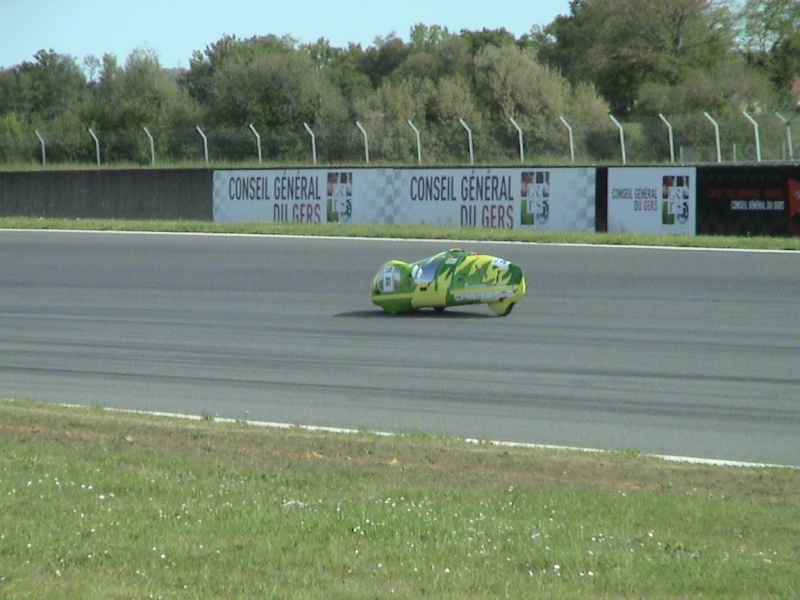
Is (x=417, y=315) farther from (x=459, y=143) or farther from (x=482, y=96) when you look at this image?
(x=482, y=96)

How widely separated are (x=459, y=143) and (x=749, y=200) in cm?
Answer: 1398

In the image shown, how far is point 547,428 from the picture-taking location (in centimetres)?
865

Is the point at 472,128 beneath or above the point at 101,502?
above

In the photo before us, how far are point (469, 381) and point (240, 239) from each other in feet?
53.7

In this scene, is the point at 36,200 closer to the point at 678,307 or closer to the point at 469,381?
the point at 678,307

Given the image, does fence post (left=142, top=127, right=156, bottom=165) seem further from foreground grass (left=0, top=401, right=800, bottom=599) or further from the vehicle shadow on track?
foreground grass (left=0, top=401, right=800, bottom=599)

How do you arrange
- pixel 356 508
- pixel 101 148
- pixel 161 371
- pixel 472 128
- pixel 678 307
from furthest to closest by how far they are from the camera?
pixel 101 148 → pixel 472 128 → pixel 678 307 → pixel 161 371 → pixel 356 508

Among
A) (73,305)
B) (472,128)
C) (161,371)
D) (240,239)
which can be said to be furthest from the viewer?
(472,128)

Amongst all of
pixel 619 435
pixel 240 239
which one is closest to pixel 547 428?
pixel 619 435

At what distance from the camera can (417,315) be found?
47.9ft

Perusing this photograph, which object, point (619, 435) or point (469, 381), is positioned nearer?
point (619, 435)

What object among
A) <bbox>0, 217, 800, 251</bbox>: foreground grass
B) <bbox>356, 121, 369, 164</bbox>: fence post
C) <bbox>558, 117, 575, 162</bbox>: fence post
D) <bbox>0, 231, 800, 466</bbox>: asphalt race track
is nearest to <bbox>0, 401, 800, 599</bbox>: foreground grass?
<bbox>0, 231, 800, 466</bbox>: asphalt race track

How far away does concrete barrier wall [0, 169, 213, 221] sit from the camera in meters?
33.1

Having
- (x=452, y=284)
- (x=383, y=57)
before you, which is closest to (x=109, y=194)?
(x=452, y=284)
